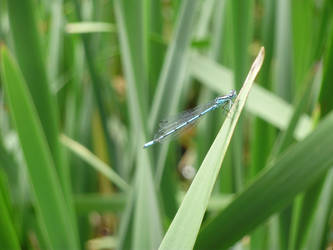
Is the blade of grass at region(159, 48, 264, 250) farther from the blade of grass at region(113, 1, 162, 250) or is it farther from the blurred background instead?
the blade of grass at region(113, 1, 162, 250)

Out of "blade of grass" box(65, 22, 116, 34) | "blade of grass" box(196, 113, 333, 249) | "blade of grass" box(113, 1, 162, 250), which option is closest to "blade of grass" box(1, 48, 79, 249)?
"blade of grass" box(113, 1, 162, 250)

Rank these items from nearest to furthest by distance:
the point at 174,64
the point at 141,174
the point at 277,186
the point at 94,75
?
the point at 277,186
the point at 141,174
the point at 174,64
the point at 94,75

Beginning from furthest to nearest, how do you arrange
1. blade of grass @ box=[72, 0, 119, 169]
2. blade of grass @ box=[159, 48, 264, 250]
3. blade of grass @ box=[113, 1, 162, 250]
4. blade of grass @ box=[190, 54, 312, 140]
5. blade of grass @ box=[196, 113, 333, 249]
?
blade of grass @ box=[72, 0, 119, 169] → blade of grass @ box=[190, 54, 312, 140] → blade of grass @ box=[113, 1, 162, 250] → blade of grass @ box=[196, 113, 333, 249] → blade of grass @ box=[159, 48, 264, 250]

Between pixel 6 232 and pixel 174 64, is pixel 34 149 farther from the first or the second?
pixel 174 64

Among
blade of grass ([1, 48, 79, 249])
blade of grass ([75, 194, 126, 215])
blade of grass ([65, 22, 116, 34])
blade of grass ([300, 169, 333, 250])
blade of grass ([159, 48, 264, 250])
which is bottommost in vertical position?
blade of grass ([159, 48, 264, 250])

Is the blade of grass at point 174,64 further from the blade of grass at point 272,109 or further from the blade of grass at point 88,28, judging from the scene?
the blade of grass at point 88,28

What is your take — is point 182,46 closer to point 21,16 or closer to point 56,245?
point 21,16

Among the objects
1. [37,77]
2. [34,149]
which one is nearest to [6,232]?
[34,149]
